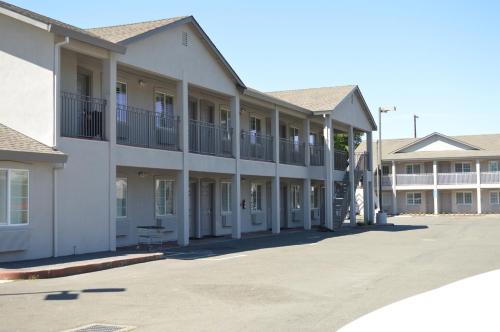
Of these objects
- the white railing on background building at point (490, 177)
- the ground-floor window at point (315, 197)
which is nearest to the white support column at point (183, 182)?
the ground-floor window at point (315, 197)

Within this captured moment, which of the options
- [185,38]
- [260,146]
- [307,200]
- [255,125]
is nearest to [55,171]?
[185,38]

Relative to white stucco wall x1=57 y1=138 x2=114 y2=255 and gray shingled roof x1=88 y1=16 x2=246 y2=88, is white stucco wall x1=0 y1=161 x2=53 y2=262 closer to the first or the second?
white stucco wall x1=57 y1=138 x2=114 y2=255

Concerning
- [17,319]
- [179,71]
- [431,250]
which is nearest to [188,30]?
[179,71]

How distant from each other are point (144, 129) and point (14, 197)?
5.96 m

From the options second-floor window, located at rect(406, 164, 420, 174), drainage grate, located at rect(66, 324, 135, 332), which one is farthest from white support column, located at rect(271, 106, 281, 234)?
second-floor window, located at rect(406, 164, 420, 174)

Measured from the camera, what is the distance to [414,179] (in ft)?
188

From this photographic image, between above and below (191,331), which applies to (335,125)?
above

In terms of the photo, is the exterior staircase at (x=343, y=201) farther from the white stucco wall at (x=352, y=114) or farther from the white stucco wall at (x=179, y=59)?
the white stucco wall at (x=179, y=59)

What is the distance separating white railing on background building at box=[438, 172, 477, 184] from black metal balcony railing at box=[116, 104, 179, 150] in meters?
39.4

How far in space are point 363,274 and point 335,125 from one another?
21.9m

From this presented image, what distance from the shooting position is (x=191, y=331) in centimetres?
778

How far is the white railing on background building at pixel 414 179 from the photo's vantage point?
56.5 meters

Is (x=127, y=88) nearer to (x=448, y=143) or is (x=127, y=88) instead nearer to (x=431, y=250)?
(x=431, y=250)

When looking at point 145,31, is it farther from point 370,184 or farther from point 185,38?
point 370,184
